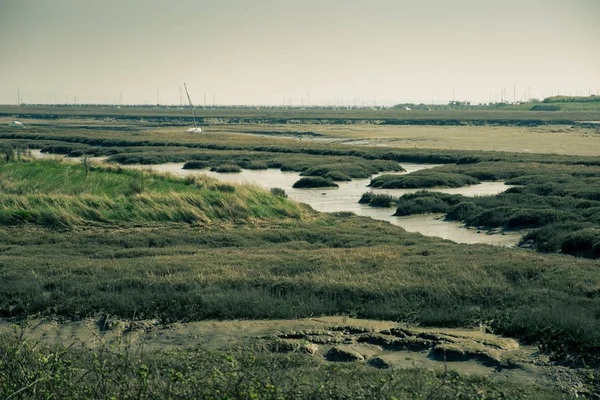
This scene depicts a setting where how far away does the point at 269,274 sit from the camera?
1476cm

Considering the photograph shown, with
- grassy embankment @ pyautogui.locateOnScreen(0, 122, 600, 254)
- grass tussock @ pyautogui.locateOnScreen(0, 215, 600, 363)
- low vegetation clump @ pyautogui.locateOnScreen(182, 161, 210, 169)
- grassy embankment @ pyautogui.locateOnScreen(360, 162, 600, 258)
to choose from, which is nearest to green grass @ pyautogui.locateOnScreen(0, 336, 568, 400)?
grass tussock @ pyautogui.locateOnScreen(0, 215, 600, 363)

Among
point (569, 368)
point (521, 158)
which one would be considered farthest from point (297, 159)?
point (569, 368)

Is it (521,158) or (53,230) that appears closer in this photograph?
(53,230)

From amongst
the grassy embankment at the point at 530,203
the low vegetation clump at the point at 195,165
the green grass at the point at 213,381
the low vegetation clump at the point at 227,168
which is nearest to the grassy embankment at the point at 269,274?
the green grass at the point at 213,381

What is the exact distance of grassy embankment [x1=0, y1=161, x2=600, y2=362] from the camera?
39.4 ft

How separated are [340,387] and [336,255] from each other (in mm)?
9578

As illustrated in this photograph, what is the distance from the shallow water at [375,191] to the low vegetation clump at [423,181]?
2.11ft

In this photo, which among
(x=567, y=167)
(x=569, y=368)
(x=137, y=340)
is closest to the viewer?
(x=569, y=368)

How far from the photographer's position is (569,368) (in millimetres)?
9469

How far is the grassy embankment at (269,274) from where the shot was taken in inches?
473

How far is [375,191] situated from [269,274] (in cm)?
2396

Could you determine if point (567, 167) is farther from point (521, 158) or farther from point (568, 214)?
point (568, 214)

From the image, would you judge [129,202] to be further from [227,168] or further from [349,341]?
[227,168]

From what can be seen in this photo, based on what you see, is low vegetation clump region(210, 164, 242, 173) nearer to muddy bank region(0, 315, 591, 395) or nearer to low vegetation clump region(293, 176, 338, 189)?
low vegetation clump region(293, 176, 338, 189)
